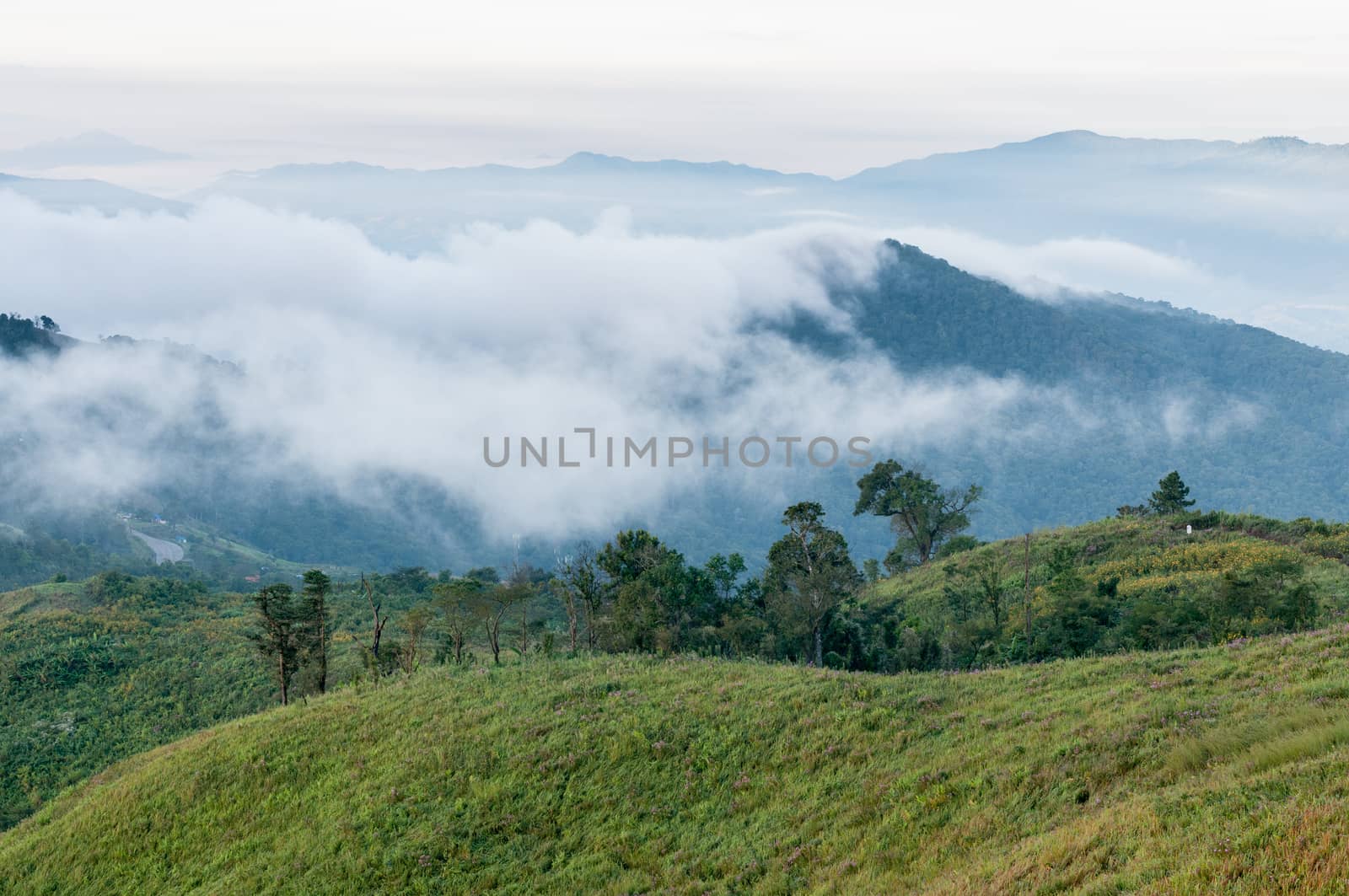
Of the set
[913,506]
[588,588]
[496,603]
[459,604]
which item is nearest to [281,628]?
[459,604]

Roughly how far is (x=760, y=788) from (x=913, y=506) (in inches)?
2020

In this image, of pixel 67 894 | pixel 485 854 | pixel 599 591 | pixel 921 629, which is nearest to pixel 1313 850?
pixel 485 854

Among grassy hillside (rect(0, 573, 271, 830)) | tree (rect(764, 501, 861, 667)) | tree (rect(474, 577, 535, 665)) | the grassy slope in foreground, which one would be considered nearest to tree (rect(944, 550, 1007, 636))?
tree (rect(764, 501, 861, 667))

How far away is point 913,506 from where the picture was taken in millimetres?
67938

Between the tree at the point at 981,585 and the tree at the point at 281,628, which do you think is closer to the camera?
the tree at the point at 281,628

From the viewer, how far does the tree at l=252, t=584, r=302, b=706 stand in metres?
35.1

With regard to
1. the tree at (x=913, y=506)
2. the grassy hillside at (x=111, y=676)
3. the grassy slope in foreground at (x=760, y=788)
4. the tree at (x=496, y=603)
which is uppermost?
the grassy slope in foreground at (x=760, y=788)

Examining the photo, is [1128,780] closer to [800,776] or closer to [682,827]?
[800,776]

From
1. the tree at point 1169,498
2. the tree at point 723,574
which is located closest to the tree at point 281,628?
the tree at point 723,574

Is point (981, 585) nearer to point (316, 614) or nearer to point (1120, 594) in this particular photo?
point (1120, 594)

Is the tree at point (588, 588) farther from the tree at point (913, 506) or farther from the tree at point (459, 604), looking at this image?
the tree at point (913, 506)

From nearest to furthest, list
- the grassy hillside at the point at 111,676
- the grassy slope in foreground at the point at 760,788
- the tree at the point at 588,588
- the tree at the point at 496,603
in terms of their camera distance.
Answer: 1. the grassy slope in foreground at the point at 760,788
2. the tree at the point at 496,603
3. the grassy hillside at the point at 111,676
4. the tree at the point at 588,588

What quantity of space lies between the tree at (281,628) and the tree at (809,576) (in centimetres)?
1818

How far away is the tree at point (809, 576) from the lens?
37812mm
